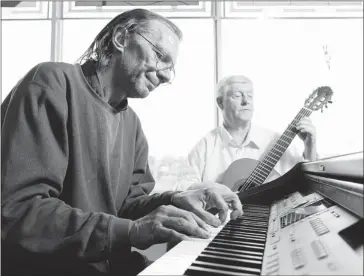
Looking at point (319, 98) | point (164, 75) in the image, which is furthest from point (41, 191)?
point (319, 98)

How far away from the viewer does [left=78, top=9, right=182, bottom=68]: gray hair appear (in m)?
1.05

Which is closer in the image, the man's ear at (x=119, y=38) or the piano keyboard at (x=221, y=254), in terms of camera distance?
the piano keyboard at (x=221, y=254)

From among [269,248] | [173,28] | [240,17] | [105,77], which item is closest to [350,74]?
[240,17]

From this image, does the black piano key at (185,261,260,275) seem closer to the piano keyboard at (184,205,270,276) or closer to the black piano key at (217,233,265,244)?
the piano keyboard at (184,205,270,276)

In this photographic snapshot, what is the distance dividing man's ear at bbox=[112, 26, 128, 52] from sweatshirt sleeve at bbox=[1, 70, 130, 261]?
0.32 metres

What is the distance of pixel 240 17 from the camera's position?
2.74 metres

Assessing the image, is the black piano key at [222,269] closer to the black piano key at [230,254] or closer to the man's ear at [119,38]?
the black piano key at [230,254]

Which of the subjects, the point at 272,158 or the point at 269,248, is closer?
the point at 269,248

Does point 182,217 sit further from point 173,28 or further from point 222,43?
point 222,43

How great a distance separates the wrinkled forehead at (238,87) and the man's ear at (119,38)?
150 cm

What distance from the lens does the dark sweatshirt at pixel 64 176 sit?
66 centimetres

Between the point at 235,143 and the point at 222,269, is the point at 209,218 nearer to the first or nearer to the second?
the point at 222,269

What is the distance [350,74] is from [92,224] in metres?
2.45

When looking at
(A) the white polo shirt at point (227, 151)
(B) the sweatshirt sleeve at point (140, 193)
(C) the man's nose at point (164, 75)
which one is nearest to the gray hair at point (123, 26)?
(C) the man's nose at point (164, 75)
